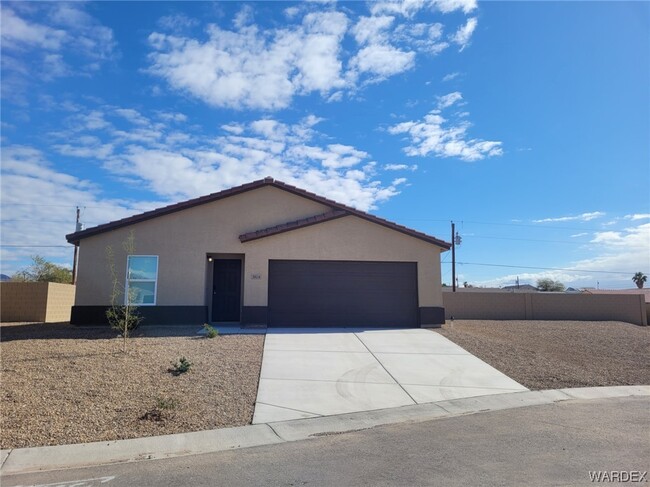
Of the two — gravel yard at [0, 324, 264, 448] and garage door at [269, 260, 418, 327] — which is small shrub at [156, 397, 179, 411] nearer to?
gravel yard at [0, 324, 264, 448]

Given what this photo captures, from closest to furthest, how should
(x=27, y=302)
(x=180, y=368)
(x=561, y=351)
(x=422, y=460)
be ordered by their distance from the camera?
(x=422, y=460) < (x=180, y=368) < (x=561, y=351) < (x=27, y=302)

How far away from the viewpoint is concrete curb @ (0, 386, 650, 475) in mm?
6172

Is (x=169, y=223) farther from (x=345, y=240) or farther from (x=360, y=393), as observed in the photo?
(x=360, y=393)

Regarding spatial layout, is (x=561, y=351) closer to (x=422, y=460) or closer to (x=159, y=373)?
(x=422, y=460)

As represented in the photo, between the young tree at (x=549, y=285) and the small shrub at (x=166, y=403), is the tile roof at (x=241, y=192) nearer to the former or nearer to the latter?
the small shrub at (x=166, y=403)

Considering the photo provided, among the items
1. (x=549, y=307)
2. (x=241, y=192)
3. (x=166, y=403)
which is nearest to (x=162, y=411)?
(x=166, y=403)

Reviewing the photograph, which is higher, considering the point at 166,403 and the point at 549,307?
the point at 549,307

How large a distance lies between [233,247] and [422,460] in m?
12.4

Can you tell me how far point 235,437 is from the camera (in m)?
7.12

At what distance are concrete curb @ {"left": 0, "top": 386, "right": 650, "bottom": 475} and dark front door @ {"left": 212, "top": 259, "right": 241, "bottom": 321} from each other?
10306mm

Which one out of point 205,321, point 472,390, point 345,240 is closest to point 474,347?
point 472,390

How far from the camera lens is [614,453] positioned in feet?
20.7

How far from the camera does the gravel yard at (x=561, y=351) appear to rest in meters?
11.6

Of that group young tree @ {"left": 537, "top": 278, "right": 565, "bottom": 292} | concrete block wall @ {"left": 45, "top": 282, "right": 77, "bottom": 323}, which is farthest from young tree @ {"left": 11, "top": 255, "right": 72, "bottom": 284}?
young tree @ {"left": 537, "top": 278, "right": 565, "bottom": 292}
